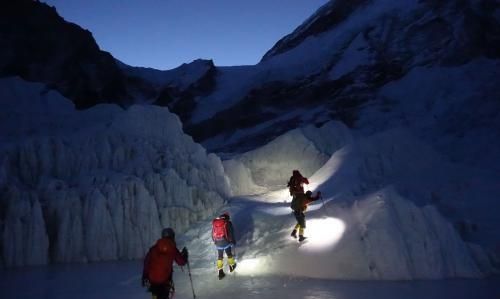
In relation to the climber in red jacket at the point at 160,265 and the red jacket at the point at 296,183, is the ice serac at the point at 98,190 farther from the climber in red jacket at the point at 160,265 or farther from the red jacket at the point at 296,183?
the climber in red jacket at the point at 160,265

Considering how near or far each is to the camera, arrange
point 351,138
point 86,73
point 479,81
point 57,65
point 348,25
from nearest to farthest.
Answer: point 351,138
point 479,81
point 57,65
point 86,73
point 348,25

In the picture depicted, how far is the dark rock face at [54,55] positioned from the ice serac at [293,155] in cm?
4438

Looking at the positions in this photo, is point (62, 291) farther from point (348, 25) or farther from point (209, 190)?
point (348, 25)

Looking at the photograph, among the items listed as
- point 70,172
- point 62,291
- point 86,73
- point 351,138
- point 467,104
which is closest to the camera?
point 62,291

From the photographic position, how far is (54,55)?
78.4m

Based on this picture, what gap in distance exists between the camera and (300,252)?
14484 millimetres

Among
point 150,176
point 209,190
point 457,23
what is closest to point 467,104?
point 457,23

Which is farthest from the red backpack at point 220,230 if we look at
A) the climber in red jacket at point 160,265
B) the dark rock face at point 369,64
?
the dark rock face at point 369,64

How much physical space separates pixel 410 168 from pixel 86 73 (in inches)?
2917

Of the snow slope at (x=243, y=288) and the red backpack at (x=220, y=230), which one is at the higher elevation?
the red backpack at (x=220, y=230)

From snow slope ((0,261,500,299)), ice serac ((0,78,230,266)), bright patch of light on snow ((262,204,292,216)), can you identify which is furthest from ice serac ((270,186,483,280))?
ice serac ((0,78,230,266))

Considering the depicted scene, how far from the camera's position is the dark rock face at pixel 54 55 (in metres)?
70.1

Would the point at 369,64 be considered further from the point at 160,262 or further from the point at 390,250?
the point at 160,262

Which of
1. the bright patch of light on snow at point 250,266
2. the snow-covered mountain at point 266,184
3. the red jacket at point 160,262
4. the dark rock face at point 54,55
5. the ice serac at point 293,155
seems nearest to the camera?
the red jacket at point 160,262
